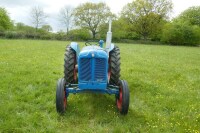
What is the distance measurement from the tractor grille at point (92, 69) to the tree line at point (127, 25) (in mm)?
33170

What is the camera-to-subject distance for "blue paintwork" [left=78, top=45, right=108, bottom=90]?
4.47 meters

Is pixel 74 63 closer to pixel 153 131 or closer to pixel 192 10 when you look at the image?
pixel 153 131

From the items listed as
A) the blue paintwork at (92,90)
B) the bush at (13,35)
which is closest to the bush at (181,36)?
the bush at (13,35)

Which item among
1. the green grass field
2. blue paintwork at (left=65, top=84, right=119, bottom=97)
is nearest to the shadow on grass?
the green grass field

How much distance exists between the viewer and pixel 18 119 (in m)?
4.13

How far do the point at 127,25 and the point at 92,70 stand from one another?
44217 millimetres

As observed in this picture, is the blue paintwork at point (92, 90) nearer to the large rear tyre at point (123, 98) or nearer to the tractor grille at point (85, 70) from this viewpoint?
the large rear tyre at point (123, 98)

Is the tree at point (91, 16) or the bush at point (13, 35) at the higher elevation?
the tree at point (91, 16)

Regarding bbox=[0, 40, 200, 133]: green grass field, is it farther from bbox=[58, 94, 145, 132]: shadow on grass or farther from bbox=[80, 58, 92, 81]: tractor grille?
bbox=[80, 58, 92, 81]: tractor grille

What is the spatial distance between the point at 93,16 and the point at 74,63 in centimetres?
4780

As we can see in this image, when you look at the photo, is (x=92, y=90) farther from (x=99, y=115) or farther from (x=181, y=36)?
(x=181, y=36)

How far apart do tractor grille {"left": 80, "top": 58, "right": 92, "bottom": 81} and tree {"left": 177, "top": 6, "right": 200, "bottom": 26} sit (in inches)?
2242

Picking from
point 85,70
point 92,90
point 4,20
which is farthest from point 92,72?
point 4,20

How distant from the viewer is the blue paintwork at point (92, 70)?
4473 mm
